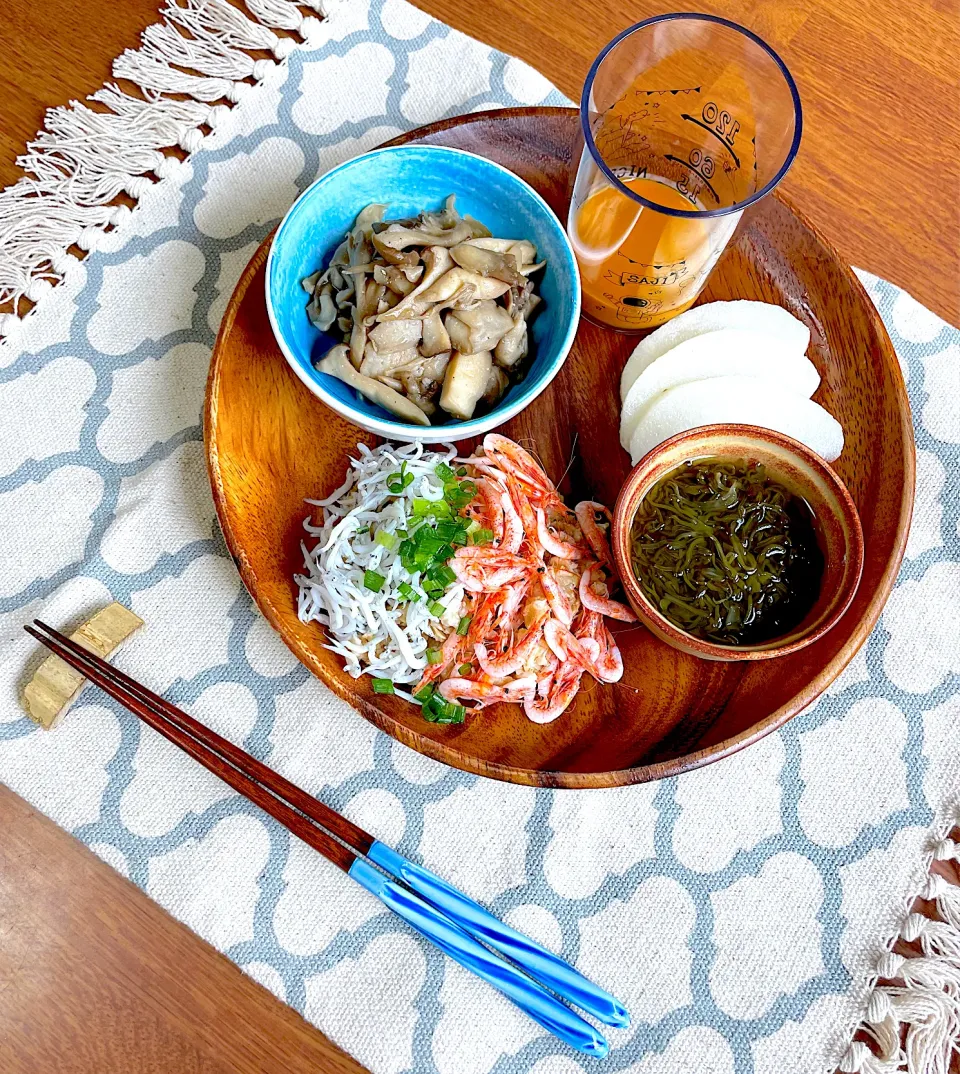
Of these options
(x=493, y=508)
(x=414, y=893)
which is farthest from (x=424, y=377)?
(x=414, y=893)

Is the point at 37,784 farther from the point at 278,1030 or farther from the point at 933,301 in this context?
the point at 933,301

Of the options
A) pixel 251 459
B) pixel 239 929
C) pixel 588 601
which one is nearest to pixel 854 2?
pixel 588 601

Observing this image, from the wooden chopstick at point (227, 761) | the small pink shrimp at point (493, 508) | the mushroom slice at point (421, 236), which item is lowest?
the wooden chopstick at point (227, 761)

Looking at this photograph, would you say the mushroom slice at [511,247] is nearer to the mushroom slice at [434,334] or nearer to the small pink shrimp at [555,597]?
the mushroom slice at [434,334]

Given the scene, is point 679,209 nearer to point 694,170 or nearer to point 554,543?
point 694,170

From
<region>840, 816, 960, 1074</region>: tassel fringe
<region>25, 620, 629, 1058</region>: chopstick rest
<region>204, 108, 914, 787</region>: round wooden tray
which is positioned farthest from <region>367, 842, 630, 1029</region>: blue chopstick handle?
<region>840, 816, 960, 1074</region>: tassel fringe

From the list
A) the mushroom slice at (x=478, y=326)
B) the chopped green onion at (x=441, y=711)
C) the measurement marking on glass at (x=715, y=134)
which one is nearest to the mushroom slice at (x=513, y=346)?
the mushroom slice at (x=478, y=326)
